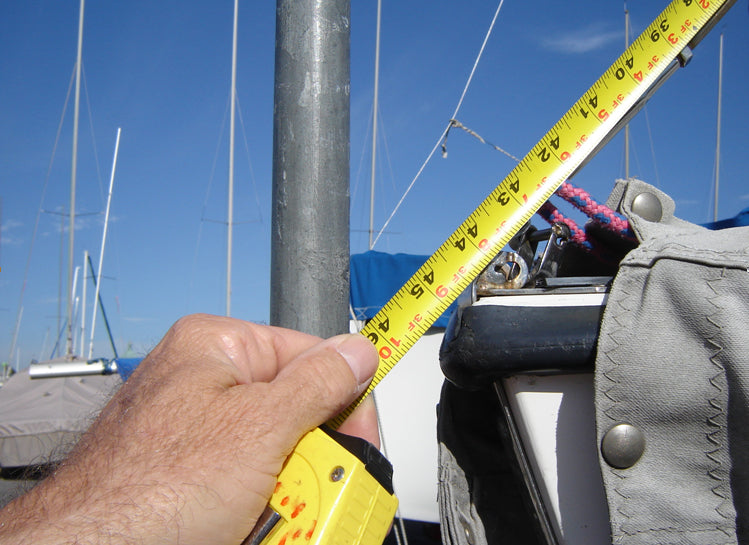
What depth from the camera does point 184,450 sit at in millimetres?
790

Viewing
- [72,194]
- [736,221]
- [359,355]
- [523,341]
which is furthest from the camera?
[72,194]

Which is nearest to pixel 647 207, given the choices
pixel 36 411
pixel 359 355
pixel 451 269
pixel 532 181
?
pixel 532 181

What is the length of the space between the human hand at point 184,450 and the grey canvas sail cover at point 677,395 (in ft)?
1.45

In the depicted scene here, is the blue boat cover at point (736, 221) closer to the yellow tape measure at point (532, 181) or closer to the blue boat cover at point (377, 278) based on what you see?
the yellow tape measure at point (532, 181)

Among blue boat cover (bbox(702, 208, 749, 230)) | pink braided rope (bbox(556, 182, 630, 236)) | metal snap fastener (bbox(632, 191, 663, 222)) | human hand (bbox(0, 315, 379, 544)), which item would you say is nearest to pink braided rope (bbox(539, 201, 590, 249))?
pink braided rope (bbox(556, 182, 630, 236))

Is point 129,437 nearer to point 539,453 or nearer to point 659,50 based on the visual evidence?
point 539,453

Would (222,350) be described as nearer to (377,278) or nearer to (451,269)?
(451,269)

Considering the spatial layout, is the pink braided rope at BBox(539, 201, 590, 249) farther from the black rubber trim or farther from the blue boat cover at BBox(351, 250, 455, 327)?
the blue boat cover at BBox(351, 250, 455, 327)

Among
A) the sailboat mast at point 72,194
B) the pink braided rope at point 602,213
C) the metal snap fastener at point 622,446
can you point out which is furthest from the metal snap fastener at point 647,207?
the sailboat mast at point 72,194

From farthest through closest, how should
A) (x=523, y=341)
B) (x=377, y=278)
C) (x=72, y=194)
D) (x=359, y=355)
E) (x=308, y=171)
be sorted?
(x=72, y=194) < (x=377, y=278) < (x=308, y=171) < (x=359, y=355) < (x=523, y=341)

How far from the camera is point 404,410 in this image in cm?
479

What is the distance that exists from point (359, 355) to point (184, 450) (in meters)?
0.36

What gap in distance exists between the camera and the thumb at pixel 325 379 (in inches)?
35.3

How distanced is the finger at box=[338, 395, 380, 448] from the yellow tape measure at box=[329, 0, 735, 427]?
0.01m
